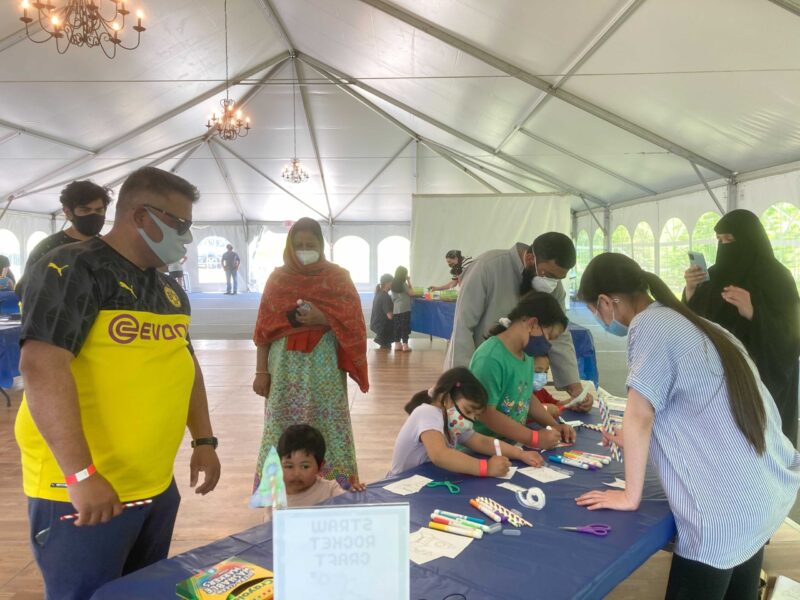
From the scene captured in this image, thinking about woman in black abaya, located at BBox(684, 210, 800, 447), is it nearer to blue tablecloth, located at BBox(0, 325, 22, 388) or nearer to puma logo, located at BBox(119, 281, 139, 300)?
puma logo, located at BBox(119, 281, 139, 300)

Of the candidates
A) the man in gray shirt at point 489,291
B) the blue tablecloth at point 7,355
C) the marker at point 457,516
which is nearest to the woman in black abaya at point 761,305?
the man in gray shirt at point 489,291

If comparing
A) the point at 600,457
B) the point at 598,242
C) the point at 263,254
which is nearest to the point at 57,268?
the point at 600,457

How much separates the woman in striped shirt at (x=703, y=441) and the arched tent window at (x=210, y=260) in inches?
724

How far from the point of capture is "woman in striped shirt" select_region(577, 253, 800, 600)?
1.30m

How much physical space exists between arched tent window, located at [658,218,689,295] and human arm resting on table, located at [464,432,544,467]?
28.4 ft

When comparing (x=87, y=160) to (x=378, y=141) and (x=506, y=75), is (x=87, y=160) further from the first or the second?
(x=506, y=75)

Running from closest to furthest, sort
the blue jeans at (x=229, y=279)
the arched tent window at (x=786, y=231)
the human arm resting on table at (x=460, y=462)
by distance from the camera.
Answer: the human arm resting on table at (x=460, y=462), the arched tent window at (x=786, y=231), the blue jeans at (x=229, y=279)

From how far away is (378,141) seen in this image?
41.2ft

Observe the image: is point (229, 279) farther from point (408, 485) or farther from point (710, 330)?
point (710, 330)

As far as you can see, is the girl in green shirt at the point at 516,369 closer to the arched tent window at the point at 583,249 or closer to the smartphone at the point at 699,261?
the smartphone at the point at 699,261

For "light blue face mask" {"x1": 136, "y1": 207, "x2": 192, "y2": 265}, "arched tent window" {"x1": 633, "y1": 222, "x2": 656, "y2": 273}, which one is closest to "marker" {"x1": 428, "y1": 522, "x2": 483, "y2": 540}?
"light blue face mask" {"x1": 136, "y1": 207, "x2": 192, "y2": 265}

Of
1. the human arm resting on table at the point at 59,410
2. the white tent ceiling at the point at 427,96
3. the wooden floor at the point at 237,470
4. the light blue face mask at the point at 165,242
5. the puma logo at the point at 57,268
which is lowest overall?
the wooden floor at the point at 237,470

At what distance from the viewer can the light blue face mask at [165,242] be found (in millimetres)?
1262

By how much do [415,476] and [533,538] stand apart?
500 mm
